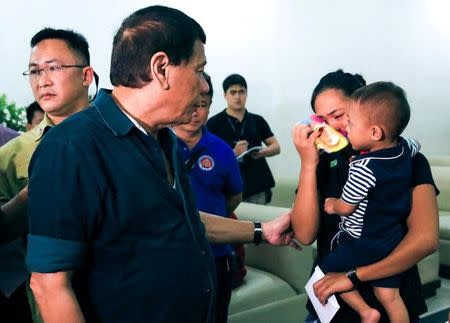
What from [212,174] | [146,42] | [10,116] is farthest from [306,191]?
[10,116]

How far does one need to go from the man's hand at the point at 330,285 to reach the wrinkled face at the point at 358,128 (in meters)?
0.37

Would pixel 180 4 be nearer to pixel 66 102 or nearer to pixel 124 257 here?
pixel 66 102

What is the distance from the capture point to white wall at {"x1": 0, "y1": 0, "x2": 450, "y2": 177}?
15.9 feet

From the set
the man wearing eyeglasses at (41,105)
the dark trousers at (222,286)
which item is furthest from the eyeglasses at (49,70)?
the dark trousers at (222,286)

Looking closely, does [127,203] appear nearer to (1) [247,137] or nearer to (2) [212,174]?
(2) [212,174]

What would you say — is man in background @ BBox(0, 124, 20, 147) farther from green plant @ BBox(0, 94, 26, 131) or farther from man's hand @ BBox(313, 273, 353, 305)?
green plant @ BBox(0, 94, 26, 131)

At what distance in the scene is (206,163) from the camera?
2.24 metres

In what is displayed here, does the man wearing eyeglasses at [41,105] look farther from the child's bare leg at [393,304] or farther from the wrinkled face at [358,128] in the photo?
the child's bare leg at [393,304]

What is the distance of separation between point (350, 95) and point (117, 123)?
849 millimetres

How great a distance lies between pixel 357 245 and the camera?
1559mm

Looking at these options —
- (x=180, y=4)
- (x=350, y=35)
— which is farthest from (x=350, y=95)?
(x=350, y=35)

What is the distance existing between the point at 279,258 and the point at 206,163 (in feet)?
3.03

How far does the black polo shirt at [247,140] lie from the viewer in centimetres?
419

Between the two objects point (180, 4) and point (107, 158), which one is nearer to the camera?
point (107, 158)
